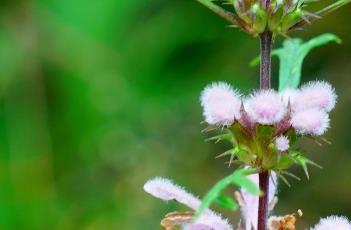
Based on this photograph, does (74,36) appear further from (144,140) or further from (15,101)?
(144,140)

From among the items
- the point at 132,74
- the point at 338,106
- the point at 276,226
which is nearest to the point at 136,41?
the point at 132,74

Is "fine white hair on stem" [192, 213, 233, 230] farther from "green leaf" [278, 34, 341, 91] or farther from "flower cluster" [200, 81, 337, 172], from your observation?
"green leaf" [278, 34, 341, 91]

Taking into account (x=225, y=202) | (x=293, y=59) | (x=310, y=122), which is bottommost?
(x=225, y=202)

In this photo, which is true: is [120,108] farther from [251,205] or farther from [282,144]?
[282,144]

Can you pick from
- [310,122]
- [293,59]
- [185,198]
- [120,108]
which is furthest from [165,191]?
[120,108]

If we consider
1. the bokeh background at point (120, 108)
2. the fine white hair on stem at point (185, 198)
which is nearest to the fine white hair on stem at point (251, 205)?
the fine white hair on stem at point (185, 198)

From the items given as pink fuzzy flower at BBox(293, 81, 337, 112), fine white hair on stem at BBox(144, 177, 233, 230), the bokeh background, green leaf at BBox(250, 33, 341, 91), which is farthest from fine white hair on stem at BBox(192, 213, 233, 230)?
the bokeh background
